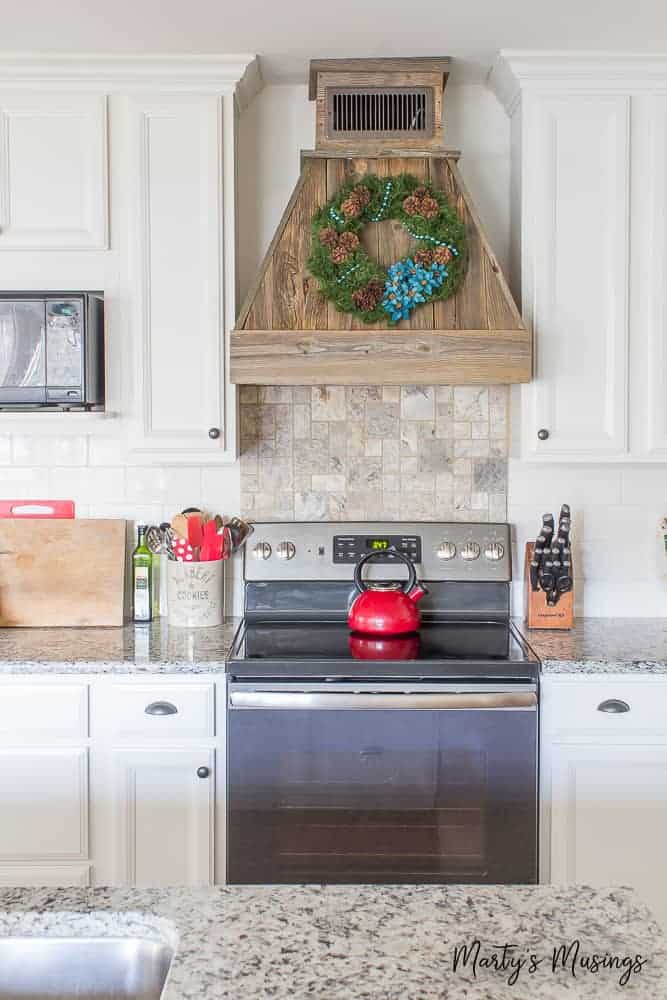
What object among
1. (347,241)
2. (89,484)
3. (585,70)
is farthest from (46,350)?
(585,70)

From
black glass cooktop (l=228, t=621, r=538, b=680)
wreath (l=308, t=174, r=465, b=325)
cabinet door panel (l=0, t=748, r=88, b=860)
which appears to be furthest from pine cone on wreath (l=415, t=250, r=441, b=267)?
cabinet door panel (l=0, t=748, r=88, b=860)

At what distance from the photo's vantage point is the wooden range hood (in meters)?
2.56

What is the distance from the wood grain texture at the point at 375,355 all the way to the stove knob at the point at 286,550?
22.4 inches

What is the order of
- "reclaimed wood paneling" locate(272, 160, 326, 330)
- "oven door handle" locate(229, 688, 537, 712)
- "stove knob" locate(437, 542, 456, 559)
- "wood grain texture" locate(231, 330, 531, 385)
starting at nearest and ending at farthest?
1. "oven door handle" locate(229, 688, 537, 712)
2. "wood grain texture" locate(231, 330, 531, 385)
3. "reclaimed wood paneling" locate(272, 160, 326, 330)
4. "stove knob" locate(437, 542, 456, 559)

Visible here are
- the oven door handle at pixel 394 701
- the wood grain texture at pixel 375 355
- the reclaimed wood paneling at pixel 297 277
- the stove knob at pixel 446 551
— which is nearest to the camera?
the oven door handle at pixel 394 701

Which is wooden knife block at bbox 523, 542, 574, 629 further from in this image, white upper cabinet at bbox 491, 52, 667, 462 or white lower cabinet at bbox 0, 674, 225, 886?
white lower cabinet at bbox 0, 674, 225, 886

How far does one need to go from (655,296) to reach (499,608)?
A: 3.29 ft

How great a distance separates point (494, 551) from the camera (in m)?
2.91

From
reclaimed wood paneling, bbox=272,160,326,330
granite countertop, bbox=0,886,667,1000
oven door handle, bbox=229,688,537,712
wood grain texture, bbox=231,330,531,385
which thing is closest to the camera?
granite countertop, bbox=0,886,667,1000

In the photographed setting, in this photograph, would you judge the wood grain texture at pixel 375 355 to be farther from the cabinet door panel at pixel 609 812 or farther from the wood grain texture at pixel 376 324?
the cabinet door panel at pixel 609 812

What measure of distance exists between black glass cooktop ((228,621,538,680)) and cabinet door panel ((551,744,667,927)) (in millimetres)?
280

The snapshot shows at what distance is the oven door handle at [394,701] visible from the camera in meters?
2.32

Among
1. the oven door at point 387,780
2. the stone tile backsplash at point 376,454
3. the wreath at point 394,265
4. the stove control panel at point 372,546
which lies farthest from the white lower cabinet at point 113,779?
the wreath at point 394,265

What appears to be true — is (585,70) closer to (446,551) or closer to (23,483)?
(446,551)
